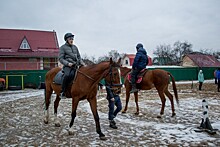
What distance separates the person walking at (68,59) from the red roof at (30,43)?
23.5 meters

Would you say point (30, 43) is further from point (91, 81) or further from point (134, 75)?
point (91, 81)

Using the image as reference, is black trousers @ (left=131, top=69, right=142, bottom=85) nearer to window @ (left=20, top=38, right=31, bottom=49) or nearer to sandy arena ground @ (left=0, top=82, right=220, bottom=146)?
sandy arena ground @ (left=0, top=82, right=220, bottom=146)

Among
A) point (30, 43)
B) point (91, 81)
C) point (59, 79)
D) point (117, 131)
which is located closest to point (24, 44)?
point (30, 43)

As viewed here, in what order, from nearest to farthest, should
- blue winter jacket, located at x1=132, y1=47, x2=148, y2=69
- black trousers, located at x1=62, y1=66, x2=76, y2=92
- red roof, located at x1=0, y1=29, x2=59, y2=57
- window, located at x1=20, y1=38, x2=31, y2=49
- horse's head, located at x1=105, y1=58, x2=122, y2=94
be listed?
horse's head, located at x1=105, y1=58, x2=122, y2=94 → black trousers, located at x1=62, y1=66, x2=76, y2=92 → blue winter jacket, located at x1=132, y1=47, x2=148, y2=69 → red roof, located at x1=0, y1=29, x2=59, y2=57 → window, located at x1=20, y1=38, x2=31, y2=49

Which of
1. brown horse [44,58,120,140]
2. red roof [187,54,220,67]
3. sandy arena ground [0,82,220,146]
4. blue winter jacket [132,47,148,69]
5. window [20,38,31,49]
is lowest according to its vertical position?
sandy arena ground [0,82,220,146]

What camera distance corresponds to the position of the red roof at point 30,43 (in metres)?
28.6

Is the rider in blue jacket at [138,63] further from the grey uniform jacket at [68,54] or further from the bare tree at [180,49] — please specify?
the bare tree at [180,49]

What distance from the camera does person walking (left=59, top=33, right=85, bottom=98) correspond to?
5.83 metres

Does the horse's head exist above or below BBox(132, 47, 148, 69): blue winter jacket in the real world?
below

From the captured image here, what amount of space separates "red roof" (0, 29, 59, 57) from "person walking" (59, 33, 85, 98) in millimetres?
23459

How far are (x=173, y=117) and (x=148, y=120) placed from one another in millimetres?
1068

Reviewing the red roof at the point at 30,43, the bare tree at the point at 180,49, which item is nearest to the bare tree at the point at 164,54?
the bare tree at the point at 180,49

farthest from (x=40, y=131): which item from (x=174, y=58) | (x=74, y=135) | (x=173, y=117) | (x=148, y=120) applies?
(x=174, y=58)

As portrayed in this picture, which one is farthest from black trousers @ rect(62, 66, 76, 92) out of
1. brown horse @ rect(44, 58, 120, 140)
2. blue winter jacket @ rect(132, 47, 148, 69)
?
blue winter jacket @ rect(132, 47, 148, 69)
